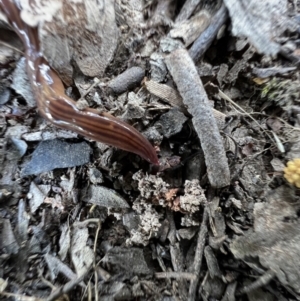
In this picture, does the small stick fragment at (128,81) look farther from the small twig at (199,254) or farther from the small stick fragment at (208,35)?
the small twig at (199,254)

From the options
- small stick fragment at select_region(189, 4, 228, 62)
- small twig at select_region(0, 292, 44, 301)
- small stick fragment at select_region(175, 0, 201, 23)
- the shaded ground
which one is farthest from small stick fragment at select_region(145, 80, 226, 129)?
small twig at select_region(0, 292, 44, 301)

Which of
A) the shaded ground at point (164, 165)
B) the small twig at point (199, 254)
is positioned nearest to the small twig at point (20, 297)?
the shaded ground at point (164, 165)

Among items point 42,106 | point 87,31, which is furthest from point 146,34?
point 42,106

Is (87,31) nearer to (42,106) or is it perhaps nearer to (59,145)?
(42,106)

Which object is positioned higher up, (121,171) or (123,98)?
(123,98)

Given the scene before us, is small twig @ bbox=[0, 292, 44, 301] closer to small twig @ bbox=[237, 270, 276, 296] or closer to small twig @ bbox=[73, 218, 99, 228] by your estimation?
small twig @ bbox=[73, 218, 99, 228]

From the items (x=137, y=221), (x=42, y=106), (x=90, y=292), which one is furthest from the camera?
(x=42, y=106)

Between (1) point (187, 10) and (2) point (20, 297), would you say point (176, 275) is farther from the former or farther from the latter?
(1) point (187, 10)

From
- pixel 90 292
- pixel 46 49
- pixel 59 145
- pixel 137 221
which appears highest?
pixel 46 49

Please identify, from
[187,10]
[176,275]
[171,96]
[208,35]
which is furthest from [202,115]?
[176,275]
